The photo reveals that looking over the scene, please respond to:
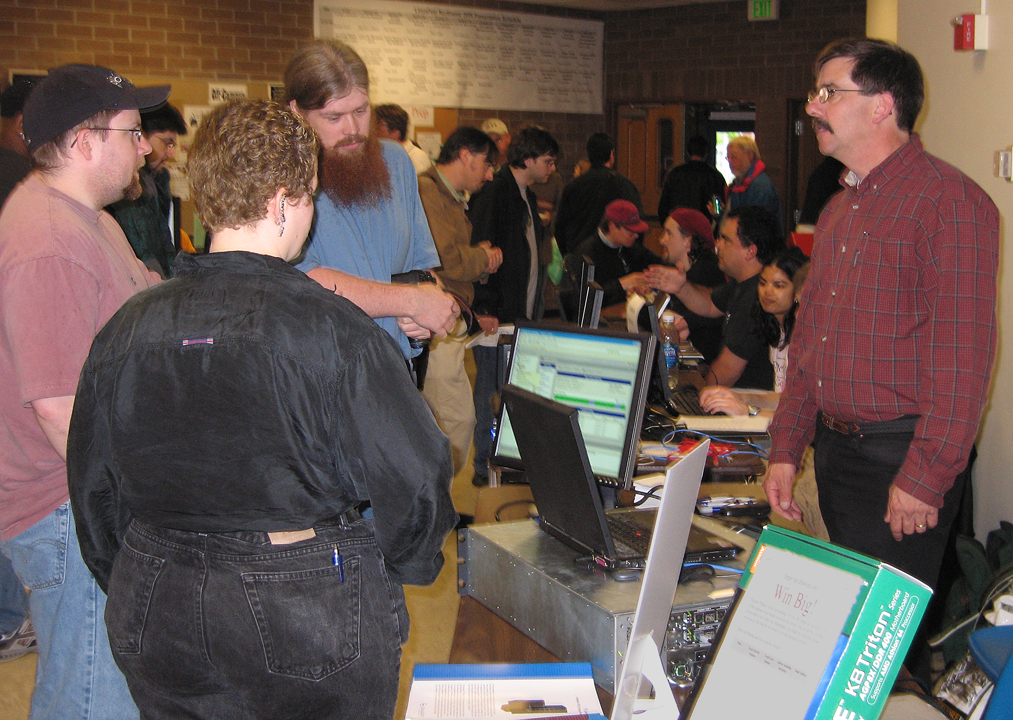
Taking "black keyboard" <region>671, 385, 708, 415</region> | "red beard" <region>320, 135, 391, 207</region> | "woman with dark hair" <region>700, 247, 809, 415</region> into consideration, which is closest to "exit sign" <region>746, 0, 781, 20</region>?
"woman with dark hair" <region>700, 247, 809, 415</region>

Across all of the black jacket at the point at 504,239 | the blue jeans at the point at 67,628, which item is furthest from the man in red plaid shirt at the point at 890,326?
the black jacket at the point at 504,239

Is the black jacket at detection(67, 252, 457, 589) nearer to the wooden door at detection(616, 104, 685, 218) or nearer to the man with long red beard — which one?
the man with long red beard

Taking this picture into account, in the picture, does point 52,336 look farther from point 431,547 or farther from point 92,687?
point 431,547

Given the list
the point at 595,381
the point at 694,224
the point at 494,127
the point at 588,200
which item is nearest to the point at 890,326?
the point at 595,381

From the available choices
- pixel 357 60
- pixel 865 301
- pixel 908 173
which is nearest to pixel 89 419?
pixel 357 60

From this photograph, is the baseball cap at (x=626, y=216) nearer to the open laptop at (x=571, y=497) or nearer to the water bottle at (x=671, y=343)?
the water bottle at (x=671, y=343)

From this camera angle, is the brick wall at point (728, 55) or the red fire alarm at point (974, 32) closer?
the red fire alarm at point (974, 32)

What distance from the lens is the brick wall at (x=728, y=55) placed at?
293 inches

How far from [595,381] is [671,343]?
5.21ft

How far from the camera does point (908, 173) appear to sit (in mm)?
1908

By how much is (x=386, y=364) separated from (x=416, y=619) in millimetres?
2135

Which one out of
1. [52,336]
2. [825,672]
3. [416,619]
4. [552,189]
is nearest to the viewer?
[825,672]

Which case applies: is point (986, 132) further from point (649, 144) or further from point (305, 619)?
point (649, 144)

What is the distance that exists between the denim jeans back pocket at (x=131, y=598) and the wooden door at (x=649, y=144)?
756 centimetres
